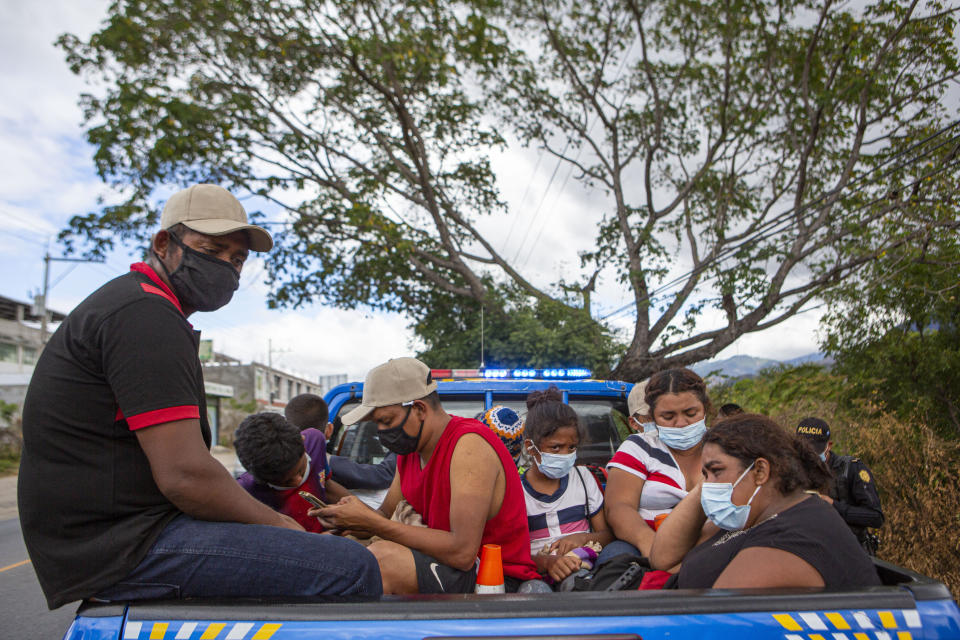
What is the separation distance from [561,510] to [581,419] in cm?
126

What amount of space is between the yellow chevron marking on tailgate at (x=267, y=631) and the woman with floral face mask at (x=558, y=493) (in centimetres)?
163

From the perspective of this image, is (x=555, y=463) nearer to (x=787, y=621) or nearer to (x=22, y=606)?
(x=787, y=621)

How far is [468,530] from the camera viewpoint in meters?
2.42

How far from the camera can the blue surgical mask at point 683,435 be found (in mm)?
3289

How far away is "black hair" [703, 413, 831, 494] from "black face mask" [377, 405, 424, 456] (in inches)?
44.9

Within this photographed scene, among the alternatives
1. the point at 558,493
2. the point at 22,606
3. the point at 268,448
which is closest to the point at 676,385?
the point at 558,493

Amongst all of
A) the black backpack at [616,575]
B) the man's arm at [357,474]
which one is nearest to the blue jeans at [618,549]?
the black backpack at [616,575]

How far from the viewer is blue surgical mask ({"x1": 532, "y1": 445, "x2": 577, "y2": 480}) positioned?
323 cm

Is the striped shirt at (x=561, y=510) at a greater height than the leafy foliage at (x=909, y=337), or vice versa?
the leafy foliage at (x=909, y=337)

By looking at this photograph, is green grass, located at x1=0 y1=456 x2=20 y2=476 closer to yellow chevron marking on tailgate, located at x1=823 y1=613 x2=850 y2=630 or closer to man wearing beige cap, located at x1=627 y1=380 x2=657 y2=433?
man wearing beige cap, located at x1=627 y1=380 x2=657 y2=433

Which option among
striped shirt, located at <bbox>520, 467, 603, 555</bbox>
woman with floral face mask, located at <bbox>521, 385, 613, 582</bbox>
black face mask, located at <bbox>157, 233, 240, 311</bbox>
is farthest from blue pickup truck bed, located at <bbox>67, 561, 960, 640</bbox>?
striped shirt, located at <bbox>520, 467, 603, 555</bbox>

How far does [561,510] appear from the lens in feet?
10.9

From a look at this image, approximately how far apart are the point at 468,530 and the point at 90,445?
123 centimetres

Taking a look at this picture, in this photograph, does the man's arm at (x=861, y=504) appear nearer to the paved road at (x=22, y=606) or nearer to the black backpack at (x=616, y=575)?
the black backpack at (x=616, y=575)
